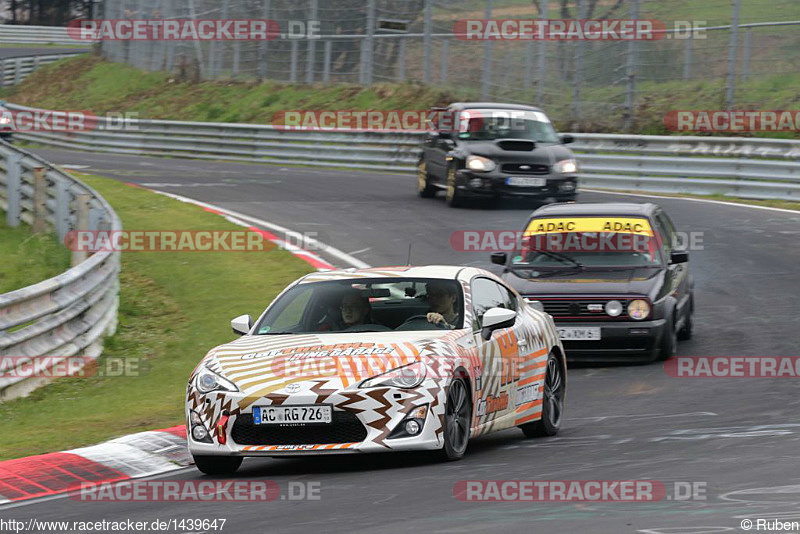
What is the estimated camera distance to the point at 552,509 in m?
6.89

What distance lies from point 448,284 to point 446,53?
2724 centimetres

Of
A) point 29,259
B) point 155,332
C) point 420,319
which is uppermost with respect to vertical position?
point 420,319

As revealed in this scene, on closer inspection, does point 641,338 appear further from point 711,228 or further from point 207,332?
point 711,228

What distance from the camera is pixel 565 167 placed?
24.0 meters

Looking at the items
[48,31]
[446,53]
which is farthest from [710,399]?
[48,31]

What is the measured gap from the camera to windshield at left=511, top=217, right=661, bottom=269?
566 inches

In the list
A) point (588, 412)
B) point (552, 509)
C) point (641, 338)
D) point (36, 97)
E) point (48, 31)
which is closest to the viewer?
point (552, 509)

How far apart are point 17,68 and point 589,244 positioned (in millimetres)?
54818

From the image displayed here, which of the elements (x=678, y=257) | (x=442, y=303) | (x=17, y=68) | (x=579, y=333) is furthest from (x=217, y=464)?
(x=17, y=68)

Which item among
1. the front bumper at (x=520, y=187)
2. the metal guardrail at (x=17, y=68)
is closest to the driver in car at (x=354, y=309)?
the front bumper at (x=520, y=187)

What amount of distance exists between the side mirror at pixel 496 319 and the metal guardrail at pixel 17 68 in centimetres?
5838

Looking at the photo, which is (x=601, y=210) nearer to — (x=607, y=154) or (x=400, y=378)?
(x=400, y=378)

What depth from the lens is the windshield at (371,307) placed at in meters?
9.44

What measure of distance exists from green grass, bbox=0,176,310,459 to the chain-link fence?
10.8 metres
